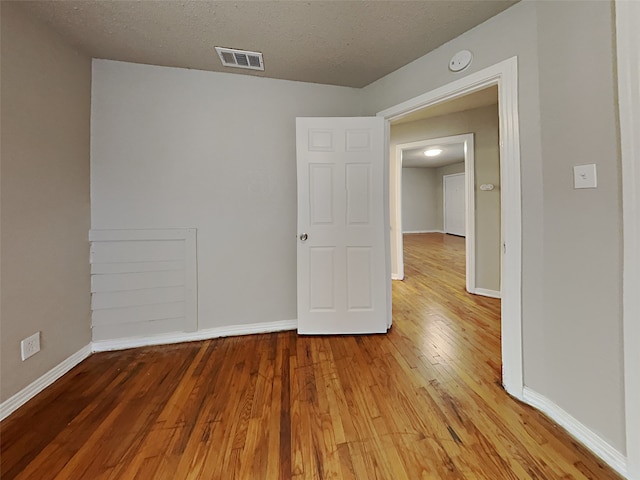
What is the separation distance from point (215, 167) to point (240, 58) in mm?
871

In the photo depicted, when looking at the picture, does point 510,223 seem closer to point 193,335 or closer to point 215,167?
point 215,167

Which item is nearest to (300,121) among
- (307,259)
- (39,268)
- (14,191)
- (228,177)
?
(228,177)

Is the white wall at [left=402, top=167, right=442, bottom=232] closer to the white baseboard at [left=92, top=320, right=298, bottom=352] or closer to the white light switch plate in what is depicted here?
the white baseboard at [left=92, top=320, right=298, bottom=352]

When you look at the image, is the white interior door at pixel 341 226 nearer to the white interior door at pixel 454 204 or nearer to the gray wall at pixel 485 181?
the gray wall at pixel 485 181

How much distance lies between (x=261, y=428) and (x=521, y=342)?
1503mm

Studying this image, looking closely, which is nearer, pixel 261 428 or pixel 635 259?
pixel 635 259

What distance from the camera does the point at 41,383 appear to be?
1.61 m

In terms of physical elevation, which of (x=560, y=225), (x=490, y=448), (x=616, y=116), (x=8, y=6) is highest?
(x=8, y=6)

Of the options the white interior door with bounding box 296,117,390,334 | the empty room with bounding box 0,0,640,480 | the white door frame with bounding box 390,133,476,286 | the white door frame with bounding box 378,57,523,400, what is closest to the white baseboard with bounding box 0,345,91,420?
the empty room with bounding box 0,0,640,480

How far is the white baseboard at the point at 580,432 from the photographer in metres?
1.07

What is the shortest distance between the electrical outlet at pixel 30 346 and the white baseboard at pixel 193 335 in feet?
1.65

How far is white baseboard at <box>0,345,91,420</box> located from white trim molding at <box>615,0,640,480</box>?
2.93 m

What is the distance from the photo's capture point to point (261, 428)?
4.24ft

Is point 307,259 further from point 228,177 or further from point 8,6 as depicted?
point 8,6
